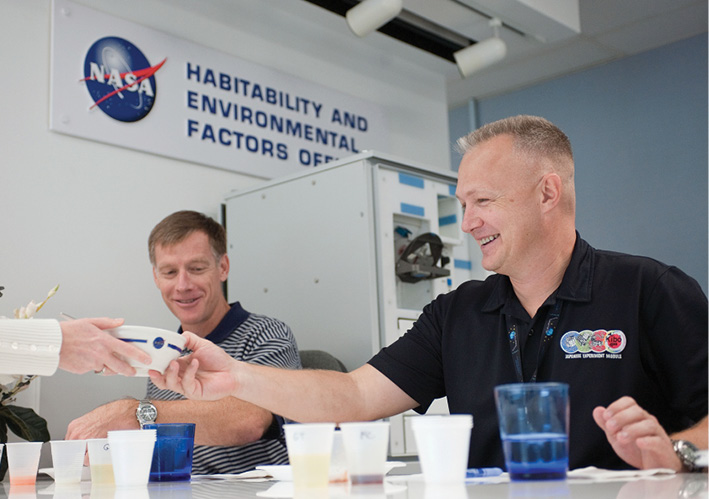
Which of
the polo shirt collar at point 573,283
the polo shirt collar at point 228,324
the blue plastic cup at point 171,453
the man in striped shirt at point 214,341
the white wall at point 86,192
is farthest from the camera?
the white wall at point 86,192

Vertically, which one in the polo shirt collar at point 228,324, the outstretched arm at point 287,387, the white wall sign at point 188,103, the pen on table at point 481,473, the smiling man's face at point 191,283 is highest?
the white wall sign at point 188,103

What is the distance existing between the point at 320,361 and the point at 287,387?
1038mm

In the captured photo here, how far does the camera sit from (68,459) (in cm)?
163

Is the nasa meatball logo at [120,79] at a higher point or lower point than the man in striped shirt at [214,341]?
higher

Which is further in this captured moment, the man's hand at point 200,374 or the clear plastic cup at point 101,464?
the man's hand at point 200,374

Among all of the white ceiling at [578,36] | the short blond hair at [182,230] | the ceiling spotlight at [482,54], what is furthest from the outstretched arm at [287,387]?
the ceiling spotlight at [482,54]

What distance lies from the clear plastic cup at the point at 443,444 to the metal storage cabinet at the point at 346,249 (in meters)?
1.96

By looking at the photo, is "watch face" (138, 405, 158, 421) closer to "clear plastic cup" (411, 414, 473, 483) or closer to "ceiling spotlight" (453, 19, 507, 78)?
"clear plastic cup" (411, 414, 473, 483)

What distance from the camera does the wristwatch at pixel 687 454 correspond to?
1.34m

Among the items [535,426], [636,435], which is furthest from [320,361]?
[535,426]

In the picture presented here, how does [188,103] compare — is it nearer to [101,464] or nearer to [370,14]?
[370,14]

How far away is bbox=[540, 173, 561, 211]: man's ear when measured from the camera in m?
2.04

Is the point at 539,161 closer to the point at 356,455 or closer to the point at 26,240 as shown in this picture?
the point at 356,455

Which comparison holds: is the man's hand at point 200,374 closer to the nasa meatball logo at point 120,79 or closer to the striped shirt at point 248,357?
the striped shirt at point 248,357
